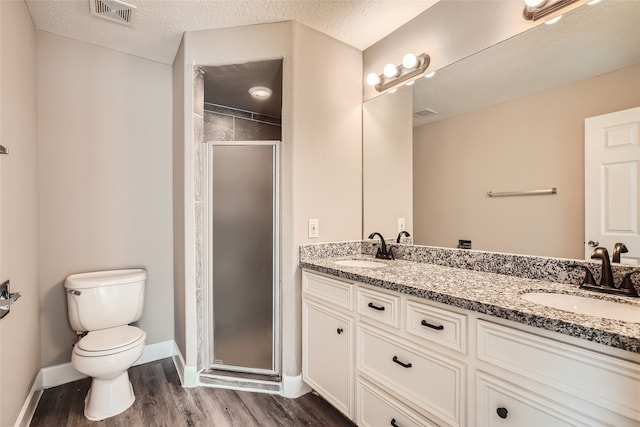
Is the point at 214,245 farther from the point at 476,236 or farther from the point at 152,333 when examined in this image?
the point at 476,236

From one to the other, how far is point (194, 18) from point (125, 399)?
247cm

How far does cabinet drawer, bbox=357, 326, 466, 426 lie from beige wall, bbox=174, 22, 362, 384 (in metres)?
0.68

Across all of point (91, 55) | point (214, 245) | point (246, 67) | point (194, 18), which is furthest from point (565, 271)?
point (91, 55)

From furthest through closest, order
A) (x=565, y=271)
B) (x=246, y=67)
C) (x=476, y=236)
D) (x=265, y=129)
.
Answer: (x=265, y=129) → (x=246, y=67) → (x=476, y=236) → (x=565, y=271)

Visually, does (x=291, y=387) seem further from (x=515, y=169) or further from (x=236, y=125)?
(x=236, y=125)

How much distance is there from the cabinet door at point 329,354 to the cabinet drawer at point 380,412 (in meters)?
0.07

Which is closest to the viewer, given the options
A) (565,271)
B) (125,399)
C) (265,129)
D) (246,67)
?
(565,271)

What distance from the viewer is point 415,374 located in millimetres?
1313

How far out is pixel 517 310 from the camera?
3.20 ft

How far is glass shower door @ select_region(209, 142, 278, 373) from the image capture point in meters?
2.25

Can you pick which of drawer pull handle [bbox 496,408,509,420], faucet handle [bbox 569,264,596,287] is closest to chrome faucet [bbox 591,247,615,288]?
faucet handle [bbox 569,264,596,287]

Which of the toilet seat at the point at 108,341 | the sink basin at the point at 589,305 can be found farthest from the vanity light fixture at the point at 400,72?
the toilet seat at the point at 108,341

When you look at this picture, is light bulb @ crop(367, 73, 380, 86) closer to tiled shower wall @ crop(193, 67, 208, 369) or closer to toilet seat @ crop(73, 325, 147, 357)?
tiled shower wall @ crop(193, 67, 208, 369)

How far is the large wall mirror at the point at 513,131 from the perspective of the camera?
131cm
